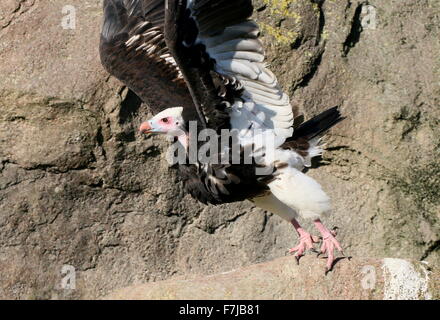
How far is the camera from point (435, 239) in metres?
5.95

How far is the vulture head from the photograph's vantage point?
512cm

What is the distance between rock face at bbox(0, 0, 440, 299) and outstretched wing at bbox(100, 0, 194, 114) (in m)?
0.29

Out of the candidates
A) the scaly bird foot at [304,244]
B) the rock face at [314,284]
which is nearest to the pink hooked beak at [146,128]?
the rock face at [314,284]

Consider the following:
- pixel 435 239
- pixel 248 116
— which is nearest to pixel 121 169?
pixel 248 116

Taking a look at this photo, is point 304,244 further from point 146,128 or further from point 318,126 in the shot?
point 146,128

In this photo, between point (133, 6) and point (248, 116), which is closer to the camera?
point (248, 116)

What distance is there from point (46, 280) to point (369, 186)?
2236 millimetres

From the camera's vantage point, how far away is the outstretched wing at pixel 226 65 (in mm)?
4426

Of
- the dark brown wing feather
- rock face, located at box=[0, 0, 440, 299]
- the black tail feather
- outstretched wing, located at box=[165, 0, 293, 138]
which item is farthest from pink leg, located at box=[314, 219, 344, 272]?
rock face, located at box=[0, 0, 440, 299]

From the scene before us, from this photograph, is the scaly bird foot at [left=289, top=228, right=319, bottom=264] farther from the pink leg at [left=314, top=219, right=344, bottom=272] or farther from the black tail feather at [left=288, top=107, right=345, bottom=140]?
the black tail feather at [left=288, top=107, right=345, bottom=140]

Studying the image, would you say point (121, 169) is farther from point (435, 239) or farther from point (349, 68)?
point (435, 239)

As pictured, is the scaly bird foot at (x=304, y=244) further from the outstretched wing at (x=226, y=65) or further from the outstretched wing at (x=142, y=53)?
the outstretched wing at (x=142, y=53)

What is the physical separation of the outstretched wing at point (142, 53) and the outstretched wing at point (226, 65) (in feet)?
1.42

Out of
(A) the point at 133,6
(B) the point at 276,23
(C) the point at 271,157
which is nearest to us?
(C) the point at 271,157
